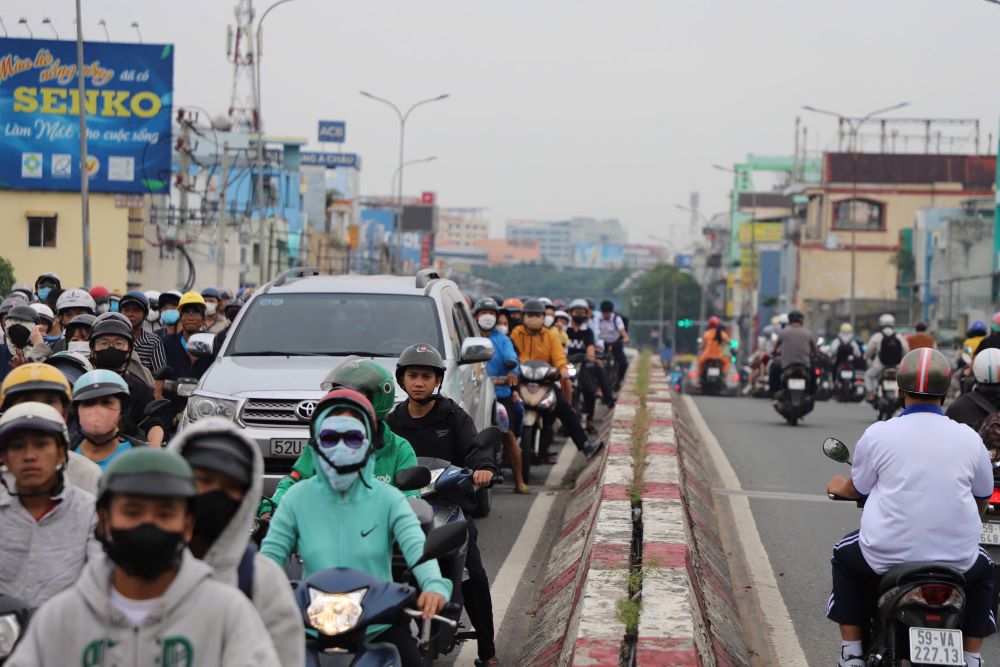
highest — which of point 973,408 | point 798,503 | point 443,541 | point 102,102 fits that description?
point 102,102

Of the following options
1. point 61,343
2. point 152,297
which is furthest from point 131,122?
point 61,343

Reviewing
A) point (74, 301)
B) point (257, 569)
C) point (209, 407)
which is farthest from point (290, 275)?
point (257, 569)

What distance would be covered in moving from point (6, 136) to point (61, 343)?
34718mm

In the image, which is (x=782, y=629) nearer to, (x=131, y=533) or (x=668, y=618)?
(x=668, y=618)

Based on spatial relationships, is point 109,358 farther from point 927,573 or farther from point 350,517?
point 927,573

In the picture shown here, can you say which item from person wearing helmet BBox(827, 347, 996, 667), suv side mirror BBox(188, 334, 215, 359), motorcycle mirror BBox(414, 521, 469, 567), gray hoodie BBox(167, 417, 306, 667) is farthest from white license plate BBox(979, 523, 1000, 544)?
gray hoodie BBox(167, 417, 306, 667)

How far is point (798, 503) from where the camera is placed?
1408 cm

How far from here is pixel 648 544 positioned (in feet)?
29.2

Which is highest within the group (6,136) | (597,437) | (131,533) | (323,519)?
(6,136)

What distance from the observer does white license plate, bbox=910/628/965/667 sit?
6.11 m

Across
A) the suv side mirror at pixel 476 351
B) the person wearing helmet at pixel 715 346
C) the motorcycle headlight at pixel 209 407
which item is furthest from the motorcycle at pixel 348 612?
the person wearing helmet at pixel 715 346

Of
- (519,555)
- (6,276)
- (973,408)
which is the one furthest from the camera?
(6,276)

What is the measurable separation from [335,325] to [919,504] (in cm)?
624

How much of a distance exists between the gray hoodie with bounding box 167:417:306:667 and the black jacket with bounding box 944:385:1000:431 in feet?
19.0
